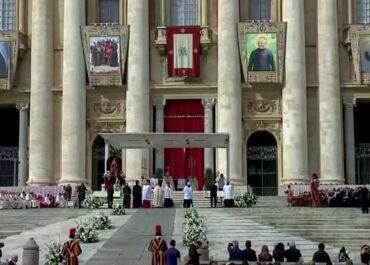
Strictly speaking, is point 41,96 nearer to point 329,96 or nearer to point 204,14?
point 204,14

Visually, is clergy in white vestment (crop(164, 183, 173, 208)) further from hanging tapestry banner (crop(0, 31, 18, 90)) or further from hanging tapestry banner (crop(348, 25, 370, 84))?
hanging tapestry banner (crop(348, 25, 370, 84))

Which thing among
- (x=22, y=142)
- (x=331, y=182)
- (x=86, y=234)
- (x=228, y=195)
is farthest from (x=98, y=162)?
(x=86, y=234)

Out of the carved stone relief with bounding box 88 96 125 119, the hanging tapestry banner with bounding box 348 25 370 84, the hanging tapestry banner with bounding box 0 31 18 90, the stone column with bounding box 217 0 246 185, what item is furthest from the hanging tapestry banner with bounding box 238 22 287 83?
the hanging tapestry banner with bounding box 0 31 18 90

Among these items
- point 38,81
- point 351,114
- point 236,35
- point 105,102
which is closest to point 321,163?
point 351,114

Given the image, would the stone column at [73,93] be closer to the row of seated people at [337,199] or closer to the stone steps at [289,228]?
the stone steps at [289,228]

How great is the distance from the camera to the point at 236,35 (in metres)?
49.7

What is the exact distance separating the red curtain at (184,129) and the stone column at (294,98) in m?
4.96

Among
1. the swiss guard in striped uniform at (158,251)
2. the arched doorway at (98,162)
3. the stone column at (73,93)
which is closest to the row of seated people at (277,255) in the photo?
the swiss guard in striped uniform at (158,251)

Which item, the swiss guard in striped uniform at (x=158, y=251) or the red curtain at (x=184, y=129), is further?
the red curtain at (x=184, y=129)

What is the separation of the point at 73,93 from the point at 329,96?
14836 mm

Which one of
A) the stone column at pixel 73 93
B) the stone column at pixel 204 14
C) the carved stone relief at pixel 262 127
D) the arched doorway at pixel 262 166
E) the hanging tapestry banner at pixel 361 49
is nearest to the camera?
the stone column at pixel 73 93

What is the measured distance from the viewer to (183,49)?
5000 cm

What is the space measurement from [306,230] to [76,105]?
22386mm

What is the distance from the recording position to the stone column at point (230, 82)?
49.0 meters
